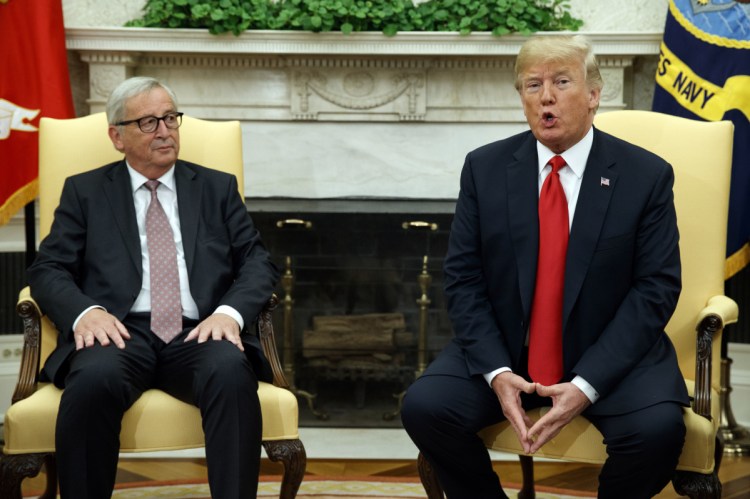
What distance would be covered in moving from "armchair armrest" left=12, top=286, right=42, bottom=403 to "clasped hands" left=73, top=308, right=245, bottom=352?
0.12m

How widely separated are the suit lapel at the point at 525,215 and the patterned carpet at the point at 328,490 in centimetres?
106

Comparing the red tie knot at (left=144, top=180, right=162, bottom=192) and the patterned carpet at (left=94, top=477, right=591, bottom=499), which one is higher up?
the red tie knot at (left=144, top=180, right=162, bottom=192)

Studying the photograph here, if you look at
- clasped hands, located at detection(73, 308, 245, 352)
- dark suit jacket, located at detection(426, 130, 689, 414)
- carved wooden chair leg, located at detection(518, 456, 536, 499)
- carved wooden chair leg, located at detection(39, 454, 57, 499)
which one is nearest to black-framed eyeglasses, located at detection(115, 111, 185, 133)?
clasped hands, located at detection(73, 308, 245, 352)

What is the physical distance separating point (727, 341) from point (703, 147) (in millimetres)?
1279

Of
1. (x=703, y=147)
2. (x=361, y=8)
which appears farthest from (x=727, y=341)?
(x=361, y=8)

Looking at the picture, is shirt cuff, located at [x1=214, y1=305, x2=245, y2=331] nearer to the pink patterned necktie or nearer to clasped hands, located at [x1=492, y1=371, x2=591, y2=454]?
the pink patterned necktie

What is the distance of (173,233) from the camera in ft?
9.31

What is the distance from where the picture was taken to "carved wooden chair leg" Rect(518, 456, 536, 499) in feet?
9.96

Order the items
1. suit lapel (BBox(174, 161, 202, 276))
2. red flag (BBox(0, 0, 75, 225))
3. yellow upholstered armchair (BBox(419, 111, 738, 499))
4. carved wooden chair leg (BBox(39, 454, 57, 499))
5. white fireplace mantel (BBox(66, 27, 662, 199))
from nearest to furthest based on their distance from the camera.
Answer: yellow upholstered armchair (BBox(419, 111, 738, 499))
suit lapel (BBox(174, 161, 202, 276))
carved wooden chair leg (BBox(39, 454, 57, 499))
red flag (BBox(0, 0, 75, 225))
white fireplace mantel (BBox(66, 27, 662, 199))

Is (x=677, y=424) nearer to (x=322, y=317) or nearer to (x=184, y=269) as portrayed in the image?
(x=184, y=269)

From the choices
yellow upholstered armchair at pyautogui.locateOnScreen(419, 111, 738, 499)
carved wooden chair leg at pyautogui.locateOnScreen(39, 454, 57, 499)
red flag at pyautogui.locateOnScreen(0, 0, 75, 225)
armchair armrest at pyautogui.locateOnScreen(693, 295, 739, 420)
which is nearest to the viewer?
armchair armrest at pyautogui.locateOnScreen(693, 295, 739, 420)

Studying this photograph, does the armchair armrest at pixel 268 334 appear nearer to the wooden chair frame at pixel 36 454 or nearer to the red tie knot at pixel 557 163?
the wooden chair frame at pixel 36 454

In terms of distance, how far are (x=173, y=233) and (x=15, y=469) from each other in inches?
30.4

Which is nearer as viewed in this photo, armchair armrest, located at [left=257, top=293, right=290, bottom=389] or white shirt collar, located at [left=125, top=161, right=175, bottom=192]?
armchair armrest, located at [left=257, top=293, right=290, bottom=389]
